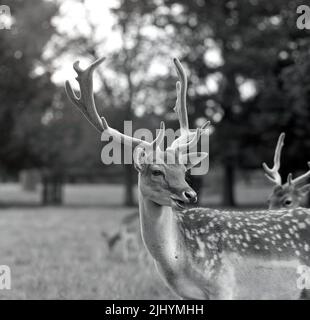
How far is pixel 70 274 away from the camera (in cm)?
763

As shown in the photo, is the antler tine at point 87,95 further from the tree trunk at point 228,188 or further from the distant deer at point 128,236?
the tree trunk at point 228,188

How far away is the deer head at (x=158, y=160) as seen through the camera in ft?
12.0

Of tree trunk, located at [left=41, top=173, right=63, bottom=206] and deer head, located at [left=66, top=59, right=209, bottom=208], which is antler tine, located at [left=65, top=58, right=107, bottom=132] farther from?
tree trunk, located at [left=41, top=173, right=63, bottom=206]

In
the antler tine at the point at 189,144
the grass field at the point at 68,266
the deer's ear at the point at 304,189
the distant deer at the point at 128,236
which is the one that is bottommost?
the grass field at the point at 68,266

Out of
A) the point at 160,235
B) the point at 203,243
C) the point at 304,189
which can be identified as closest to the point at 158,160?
the point at 160,235

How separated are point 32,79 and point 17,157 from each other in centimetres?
352

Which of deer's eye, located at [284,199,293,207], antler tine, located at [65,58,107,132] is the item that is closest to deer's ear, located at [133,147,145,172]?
antler tine, located at [65,58,107,132]

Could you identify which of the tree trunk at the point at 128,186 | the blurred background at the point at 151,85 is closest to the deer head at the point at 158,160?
the blurred background at the point at 151,85

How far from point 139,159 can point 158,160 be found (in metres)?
0.15

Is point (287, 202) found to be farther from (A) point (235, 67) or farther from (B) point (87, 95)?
(A) point (235, 67)

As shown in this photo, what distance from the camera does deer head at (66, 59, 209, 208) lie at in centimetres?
364

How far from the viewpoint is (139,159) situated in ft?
12.7

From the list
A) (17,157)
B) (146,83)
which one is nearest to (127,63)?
(146,83)

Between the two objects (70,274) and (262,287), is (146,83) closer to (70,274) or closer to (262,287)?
(70,274)
